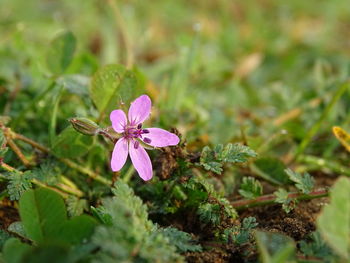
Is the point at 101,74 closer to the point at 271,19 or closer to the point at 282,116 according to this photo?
the point at 282,116

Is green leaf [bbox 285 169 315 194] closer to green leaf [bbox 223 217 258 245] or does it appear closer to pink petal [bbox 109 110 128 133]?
green leaf [bbox 223 217 258 245]

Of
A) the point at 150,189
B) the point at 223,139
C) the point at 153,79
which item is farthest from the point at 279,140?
the point at 153,79

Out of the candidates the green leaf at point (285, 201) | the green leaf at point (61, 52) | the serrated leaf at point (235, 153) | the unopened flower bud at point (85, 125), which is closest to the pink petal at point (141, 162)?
the unopened flower bud at point (85, 125)

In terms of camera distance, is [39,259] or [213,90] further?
[213,90]

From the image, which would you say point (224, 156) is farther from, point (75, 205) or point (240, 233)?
point (75, 205)

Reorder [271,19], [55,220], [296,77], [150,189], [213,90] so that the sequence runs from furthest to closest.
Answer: [271,19], [296,77], [213,90], [150,189], [55,220]

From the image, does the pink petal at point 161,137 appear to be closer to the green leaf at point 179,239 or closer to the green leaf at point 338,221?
the green leaf at point 179,239

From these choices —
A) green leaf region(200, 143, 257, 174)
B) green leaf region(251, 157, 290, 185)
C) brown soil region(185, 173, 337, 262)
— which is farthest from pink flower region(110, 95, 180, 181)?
green leaf region(251, 157, 290, 185)
